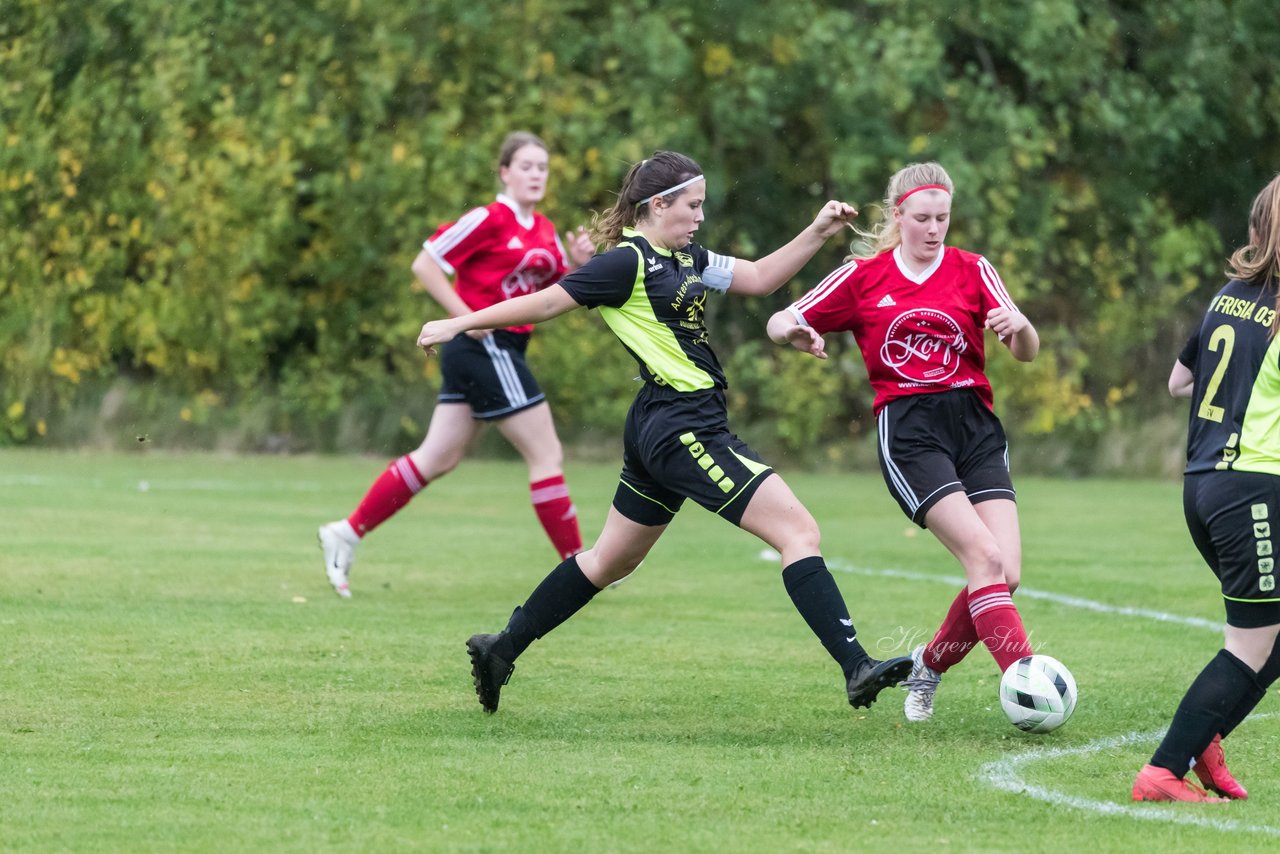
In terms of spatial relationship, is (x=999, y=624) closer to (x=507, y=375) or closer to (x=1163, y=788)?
(x=1163, y=788)

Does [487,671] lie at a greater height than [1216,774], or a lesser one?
lesser

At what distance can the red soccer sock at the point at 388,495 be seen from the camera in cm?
888

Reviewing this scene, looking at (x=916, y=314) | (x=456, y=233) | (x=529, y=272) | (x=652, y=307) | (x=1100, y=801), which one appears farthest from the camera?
(x=529, y=272)

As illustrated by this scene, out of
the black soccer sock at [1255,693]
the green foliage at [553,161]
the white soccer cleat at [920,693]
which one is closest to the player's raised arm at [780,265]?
the white soccer cleat at [920,693]

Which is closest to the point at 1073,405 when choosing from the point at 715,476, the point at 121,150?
the point at 121,150

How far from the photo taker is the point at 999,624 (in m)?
5.55

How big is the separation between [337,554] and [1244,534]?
523 cm

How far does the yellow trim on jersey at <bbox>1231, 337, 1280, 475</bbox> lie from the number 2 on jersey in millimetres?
87

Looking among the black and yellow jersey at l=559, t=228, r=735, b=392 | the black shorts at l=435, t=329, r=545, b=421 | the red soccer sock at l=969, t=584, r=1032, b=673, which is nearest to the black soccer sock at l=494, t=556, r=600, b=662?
the black and yellow jersey at l=559, t=228, r=735, b=392

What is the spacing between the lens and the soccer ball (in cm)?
529

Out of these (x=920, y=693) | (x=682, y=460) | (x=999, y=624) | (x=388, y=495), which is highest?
(x=682, y=460)

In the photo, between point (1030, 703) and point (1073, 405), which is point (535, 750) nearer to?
point (1030, 703)

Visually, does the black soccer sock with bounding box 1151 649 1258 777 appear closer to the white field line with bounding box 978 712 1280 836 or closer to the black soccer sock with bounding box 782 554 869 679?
the white field line with bounding box 978 712 1280 836

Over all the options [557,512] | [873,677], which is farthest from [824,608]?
[557,512]
